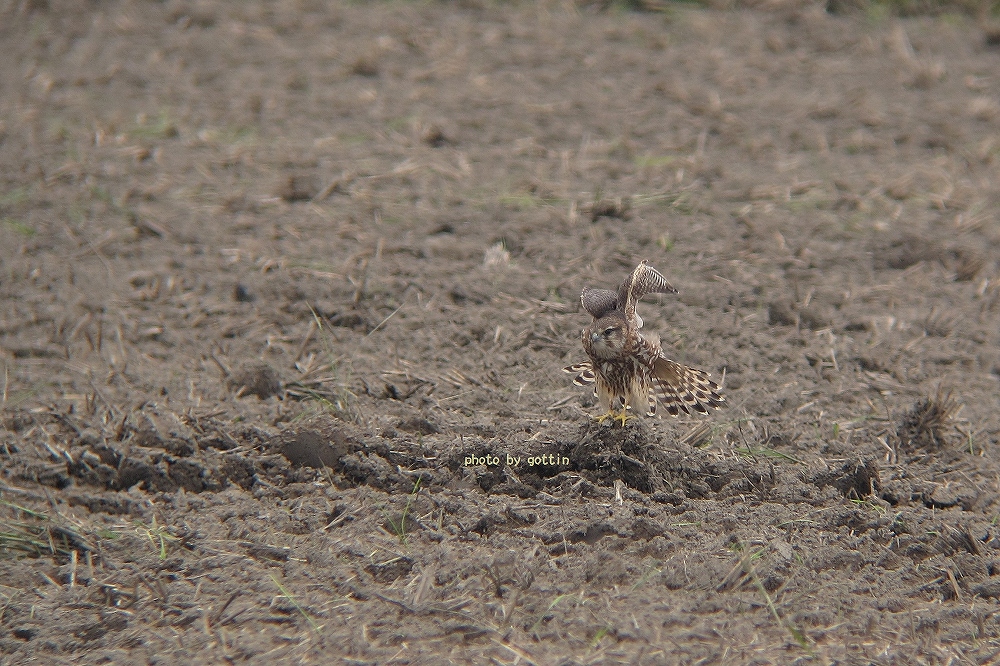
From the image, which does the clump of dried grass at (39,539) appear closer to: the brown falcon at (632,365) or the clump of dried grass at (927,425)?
the brown falcon at (632,365)

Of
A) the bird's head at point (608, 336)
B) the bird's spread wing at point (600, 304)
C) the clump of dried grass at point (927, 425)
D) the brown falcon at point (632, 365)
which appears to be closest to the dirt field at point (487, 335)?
the clump of dried grass at point (927, 425)

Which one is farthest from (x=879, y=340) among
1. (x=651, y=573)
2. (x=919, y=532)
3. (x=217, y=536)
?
(x=217, y=536)

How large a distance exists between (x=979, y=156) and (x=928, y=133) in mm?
382

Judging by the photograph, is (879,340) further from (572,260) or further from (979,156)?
(979,156)

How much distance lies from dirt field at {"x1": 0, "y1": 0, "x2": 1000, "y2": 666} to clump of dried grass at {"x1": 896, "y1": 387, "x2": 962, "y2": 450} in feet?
0.04

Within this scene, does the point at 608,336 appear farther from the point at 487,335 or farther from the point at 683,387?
the point at 487,335

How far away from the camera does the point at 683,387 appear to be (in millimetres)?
4027

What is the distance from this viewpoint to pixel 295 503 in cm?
380

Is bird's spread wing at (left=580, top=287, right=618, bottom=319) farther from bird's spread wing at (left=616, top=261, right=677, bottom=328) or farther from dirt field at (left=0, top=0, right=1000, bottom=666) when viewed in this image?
dirt field at (left=0, top=0, right=1000, bottom=666)

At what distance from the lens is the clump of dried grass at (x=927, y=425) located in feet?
13.3

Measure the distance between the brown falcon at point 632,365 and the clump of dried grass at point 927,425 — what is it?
2.46 ft

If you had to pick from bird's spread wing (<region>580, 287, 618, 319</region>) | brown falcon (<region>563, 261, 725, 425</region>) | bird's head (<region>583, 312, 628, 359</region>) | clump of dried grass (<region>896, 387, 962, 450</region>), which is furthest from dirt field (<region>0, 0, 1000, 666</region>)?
bird's spread wing (<region>580, 287, 618, 319</region>)

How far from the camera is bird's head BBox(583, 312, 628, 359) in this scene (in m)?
3.84

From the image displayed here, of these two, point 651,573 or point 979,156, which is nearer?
point 651,573
